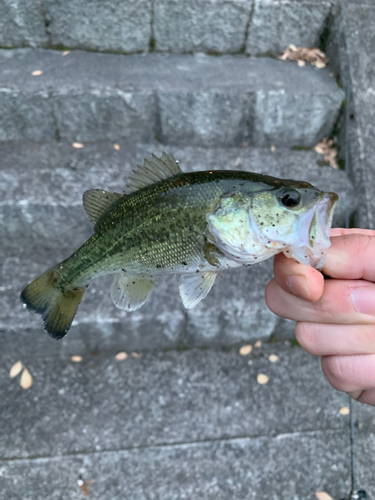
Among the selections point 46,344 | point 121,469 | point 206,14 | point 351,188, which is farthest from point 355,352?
point 206,14

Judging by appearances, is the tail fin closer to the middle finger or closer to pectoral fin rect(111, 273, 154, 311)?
pectoral fin rect(111, 273, 154, 311)

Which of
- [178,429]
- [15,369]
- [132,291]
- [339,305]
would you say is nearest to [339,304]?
[339,305]

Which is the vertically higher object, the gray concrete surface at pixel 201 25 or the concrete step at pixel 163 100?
the gray concrete surface at pixel 201 25

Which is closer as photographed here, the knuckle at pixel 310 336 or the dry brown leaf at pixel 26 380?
the knuckle at pixel 310 336

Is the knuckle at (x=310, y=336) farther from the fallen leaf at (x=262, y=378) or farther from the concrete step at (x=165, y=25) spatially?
the concrete step at (x=165, y=25)

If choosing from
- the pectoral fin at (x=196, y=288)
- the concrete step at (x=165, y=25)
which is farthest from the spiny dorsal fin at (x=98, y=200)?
the concrete step at (x=165, y=25)

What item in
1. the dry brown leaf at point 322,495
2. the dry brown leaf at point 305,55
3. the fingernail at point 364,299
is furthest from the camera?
the dry brown leaf at point 305,55

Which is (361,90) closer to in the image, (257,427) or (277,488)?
(257,427)

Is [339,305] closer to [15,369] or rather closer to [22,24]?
[15,369]
